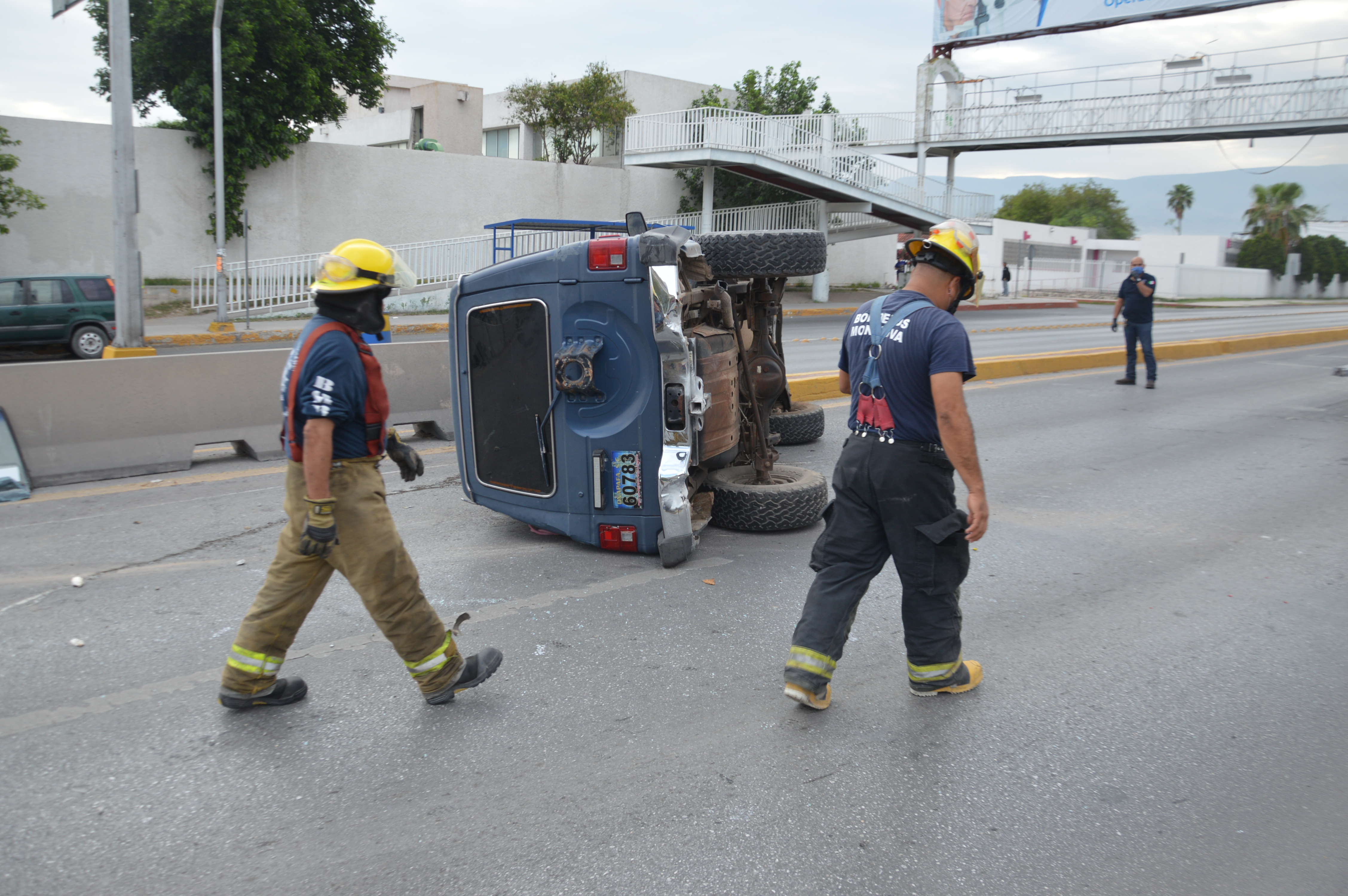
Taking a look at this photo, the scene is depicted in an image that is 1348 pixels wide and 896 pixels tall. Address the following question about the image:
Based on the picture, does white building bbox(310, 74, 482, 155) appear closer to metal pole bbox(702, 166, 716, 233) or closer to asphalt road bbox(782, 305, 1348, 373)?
metal pole bbox(702, 166, 716, 233)

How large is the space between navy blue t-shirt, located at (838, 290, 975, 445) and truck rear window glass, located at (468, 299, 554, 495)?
231 cm

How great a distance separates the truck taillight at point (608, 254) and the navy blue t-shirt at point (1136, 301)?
9.57 meters

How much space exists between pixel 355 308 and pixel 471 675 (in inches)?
58.0

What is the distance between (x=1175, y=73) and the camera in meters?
34.8

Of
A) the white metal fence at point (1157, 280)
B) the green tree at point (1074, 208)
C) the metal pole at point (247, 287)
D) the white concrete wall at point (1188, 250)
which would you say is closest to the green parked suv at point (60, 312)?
the metal pole at point (247, 287)

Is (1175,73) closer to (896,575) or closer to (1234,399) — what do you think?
(1234,399)

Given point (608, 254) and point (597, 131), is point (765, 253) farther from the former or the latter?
point (597, 131)

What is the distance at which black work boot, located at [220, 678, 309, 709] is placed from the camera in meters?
3.58

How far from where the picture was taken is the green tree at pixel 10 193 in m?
18.9

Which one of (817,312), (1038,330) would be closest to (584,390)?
(1038,330)

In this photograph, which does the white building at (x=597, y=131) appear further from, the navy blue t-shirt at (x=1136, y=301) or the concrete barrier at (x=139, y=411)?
the concrete barrier at (x=139, y=411)

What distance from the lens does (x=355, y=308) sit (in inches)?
136

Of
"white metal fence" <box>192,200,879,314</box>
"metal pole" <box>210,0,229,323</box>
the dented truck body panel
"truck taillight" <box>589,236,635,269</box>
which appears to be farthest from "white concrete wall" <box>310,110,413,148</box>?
"truck taillight" <box>589,236,635,269</box>

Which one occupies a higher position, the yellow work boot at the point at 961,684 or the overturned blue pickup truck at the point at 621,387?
the overturned blue pickup truck at the point at 621,387
